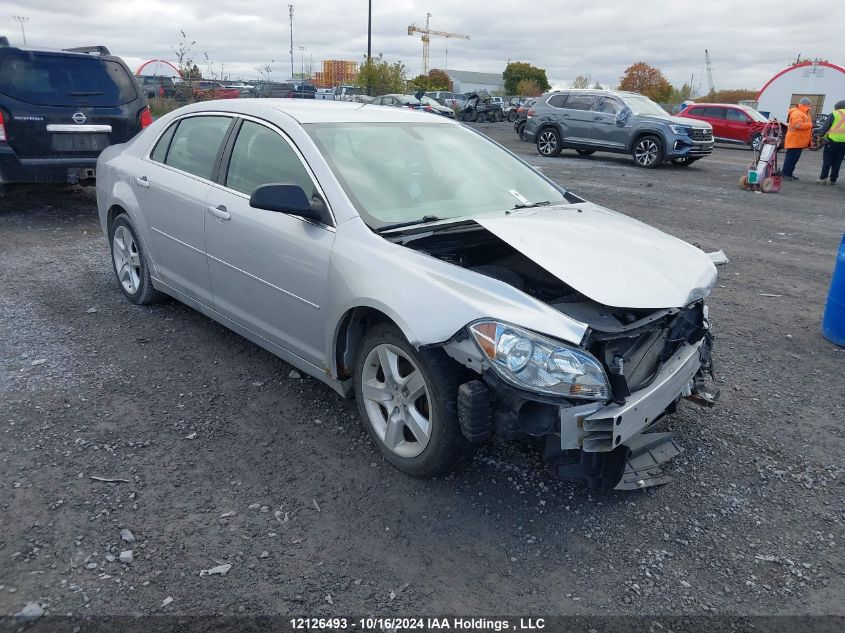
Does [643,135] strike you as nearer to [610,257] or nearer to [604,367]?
[610,257]

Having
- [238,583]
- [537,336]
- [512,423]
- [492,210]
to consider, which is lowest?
[238,583]

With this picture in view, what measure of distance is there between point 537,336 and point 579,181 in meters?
11.9

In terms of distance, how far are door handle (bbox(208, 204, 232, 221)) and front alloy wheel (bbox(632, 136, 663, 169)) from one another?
1469 cm

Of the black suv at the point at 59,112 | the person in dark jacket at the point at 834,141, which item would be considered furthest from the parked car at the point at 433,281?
the person in dark jacket at the point at 834,141

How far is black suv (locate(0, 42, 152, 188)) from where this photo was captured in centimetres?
746

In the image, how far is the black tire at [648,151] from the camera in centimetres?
1633

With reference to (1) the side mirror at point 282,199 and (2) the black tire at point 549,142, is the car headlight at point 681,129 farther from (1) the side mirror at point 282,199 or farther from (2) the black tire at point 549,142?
(1) the side mirror at point 282,199

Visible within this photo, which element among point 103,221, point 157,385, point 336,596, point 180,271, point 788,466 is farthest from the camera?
point 103,221

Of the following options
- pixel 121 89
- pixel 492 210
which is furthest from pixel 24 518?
pixel 121 89

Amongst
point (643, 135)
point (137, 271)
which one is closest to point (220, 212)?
point (137, 271)

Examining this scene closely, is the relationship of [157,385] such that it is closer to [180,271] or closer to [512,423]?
[180,271]

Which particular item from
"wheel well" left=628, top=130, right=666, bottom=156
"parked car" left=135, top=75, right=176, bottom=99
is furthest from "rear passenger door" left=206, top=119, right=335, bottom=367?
"parked car" left=135, top=75, right=176, bottom=99

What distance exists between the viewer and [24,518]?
2773 mm

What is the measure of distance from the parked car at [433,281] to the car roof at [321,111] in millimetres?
21
